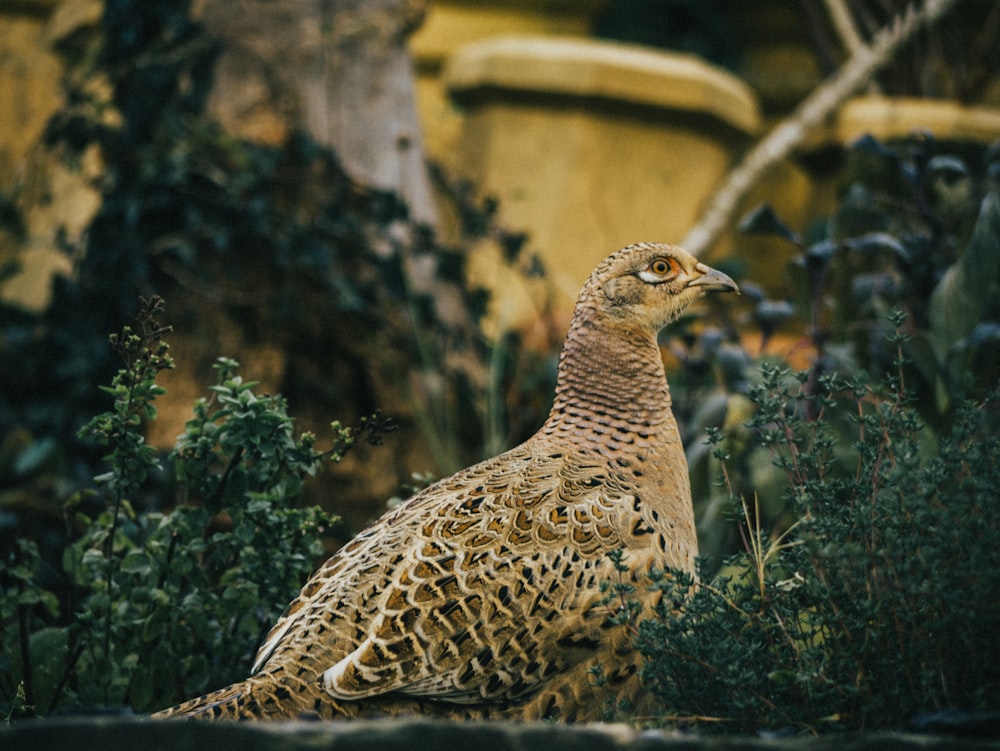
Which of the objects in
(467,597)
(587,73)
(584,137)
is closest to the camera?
(467,597)

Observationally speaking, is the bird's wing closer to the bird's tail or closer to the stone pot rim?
the bird's tail

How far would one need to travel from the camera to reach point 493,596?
271 centimetres

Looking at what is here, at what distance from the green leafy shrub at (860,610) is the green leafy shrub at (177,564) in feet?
3.56

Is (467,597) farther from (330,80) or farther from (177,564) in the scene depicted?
(330,80)

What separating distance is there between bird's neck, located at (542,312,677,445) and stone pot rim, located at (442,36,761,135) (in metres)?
6.27

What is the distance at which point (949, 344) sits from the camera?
13.9 ft

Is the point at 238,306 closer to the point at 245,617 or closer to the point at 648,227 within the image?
the point at 245,617

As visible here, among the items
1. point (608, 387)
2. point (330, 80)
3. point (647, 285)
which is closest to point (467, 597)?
point (608, 387)

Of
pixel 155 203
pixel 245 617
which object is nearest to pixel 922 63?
pixel 155 203

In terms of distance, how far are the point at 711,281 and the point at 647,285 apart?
22 cm

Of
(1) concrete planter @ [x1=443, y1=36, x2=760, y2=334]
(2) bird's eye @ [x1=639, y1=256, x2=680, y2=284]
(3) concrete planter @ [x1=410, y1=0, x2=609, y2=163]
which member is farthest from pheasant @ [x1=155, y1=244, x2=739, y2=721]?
(3) concrete planter @ [x1=410, y1=0, x2=609, y2=163]

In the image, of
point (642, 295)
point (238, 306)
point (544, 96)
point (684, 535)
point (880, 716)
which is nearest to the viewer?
point (880, 716)

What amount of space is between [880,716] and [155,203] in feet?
14.2

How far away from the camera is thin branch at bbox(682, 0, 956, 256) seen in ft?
28.0
